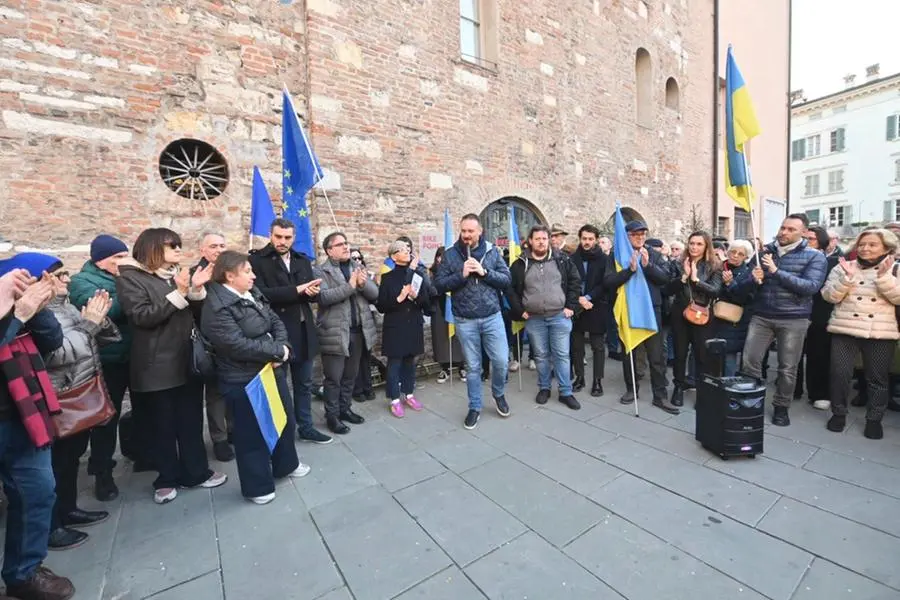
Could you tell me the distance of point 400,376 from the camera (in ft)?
16.8

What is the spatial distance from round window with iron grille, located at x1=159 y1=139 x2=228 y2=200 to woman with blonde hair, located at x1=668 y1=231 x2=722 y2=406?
548 cm

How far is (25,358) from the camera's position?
216 centimetres

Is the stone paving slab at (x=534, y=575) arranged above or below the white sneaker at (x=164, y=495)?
below

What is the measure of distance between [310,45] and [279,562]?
584cm

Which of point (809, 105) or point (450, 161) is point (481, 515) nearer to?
point (450, 161)

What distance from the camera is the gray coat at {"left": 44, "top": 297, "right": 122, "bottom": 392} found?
8.30 ft

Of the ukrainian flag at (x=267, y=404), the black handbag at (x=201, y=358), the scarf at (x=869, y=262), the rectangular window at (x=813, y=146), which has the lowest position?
the ukrainian flag at (x=267, y=404)

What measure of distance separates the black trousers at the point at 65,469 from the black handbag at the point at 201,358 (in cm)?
75

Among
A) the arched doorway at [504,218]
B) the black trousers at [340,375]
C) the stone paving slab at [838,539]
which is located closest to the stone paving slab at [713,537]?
the stone paving slab at [838,539]

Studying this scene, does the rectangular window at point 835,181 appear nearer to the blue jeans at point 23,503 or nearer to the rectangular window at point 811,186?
the rectangular window at point 811,186

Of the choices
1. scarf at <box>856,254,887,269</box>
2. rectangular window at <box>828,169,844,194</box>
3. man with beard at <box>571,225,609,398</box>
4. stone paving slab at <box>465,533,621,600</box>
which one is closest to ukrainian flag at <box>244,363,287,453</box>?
stone paving slab at <box>465,533,621,600</box>

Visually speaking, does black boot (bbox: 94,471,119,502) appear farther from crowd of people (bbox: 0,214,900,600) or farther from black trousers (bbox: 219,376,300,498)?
black trousers (bbox: 219,376,300,498)

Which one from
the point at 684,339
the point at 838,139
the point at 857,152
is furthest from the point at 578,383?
the point at 838,139

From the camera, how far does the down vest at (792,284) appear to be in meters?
3.99
